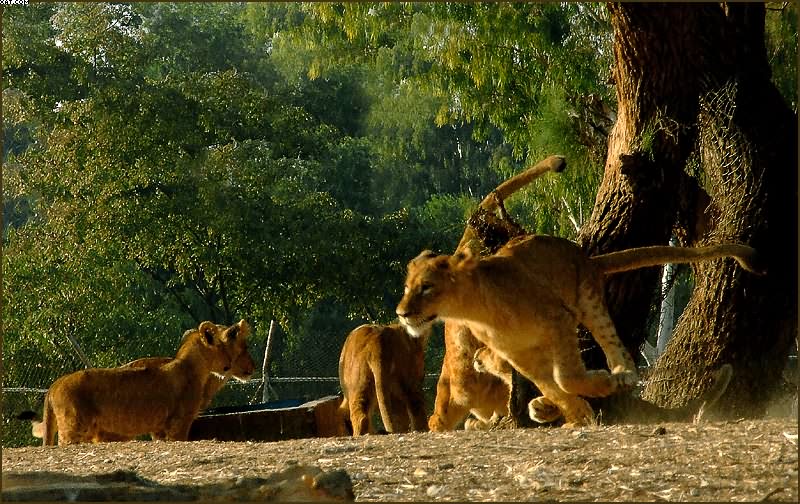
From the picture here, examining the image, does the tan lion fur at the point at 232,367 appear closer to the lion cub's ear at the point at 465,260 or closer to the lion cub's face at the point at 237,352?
the lion cub's face at the point at 237,352

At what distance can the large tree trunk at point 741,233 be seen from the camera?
967 cm

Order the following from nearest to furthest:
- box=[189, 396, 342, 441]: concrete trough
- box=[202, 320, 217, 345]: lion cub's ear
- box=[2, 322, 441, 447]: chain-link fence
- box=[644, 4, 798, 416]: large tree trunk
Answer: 1. box=[644, 4, 798, 416]: large tree trunk
2. box=[202, 320, 217, 345]: lion cub's ear
3. box=[189, 396, 342, 441]: concrete trough
4. box=[2, 322, 441, 447]: chain-link fence

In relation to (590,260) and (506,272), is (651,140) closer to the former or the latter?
(590,260)

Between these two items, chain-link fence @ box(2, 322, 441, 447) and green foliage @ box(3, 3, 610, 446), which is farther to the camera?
chain-link fence @ box(2, 322, 441, 447)

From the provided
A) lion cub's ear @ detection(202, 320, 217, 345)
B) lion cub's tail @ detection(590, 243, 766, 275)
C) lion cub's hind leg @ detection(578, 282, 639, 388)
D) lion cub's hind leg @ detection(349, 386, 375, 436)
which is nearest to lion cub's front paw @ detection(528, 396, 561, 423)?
lion cub's hind leg @ detection(578, 282, 639, 388)

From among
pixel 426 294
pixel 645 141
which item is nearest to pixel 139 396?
pixel 426 294

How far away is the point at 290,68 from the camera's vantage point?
46.2m

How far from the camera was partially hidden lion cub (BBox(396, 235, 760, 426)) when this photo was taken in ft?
26.6

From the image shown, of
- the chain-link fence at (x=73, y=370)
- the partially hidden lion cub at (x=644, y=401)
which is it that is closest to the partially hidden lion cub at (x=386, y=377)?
the partially hidden lion cub at (x=644, y=401)

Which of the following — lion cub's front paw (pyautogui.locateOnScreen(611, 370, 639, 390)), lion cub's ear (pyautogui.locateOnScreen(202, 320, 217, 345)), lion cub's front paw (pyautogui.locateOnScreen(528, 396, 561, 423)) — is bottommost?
lion cub's front paw (pyautogui.locateOnScreen(528, 396, 561, 423))

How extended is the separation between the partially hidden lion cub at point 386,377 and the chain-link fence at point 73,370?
374 inches

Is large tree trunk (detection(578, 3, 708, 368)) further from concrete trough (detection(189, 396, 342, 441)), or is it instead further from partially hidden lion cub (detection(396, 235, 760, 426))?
concrete trough (detection(189, 396, 342, 441))

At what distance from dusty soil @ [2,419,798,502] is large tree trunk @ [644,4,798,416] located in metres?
2.21

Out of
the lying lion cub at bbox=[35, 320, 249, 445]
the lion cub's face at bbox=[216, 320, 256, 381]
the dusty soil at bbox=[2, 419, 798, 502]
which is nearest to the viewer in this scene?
the dusty soil at bbox=[2, 419, 798, 502]
